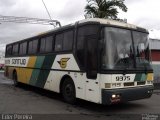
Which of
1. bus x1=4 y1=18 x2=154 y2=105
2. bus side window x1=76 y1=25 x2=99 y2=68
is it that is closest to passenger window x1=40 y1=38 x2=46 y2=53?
bus x1=4 y1=18 x2=154 y2=105

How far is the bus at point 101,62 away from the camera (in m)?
9.61

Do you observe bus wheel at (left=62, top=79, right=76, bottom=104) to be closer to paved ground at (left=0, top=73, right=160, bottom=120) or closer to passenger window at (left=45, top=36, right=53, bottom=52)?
paved ground at (left=0, top=73, right=160, bottom=120)

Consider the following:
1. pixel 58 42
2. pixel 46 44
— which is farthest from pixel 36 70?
pixel 58 42

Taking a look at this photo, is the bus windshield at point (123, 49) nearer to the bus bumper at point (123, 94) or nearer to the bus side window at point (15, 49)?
the bus bumper at point (123, 94)

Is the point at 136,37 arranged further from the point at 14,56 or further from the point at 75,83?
the point at 14,56

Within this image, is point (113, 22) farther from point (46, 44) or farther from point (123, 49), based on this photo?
point (46, 44)

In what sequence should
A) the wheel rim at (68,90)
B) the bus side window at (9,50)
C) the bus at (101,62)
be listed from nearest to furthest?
the bus at (101,62)
the wheel rim at (68,90)
the bus side window at (9,50)

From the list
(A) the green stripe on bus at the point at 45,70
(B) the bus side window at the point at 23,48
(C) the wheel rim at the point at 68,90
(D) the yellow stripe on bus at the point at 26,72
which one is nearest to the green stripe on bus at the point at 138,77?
(C) the wheel rim at the point at 68,90

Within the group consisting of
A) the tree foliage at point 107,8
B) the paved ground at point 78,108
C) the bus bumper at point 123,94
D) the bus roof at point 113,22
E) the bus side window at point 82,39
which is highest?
the tree foliage at point 107,8

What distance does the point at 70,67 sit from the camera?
1145 cm

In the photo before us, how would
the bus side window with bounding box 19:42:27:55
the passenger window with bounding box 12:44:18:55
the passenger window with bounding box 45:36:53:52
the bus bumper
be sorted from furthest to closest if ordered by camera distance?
the passenger window with bounding box 12:44:18:55 → the bus side window with bounding box 19:42:27:55 → the passenger window with bounding box 45:36:53:52 → the bus bumper

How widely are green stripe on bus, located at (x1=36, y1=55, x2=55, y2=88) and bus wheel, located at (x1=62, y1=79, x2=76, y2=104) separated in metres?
1.57

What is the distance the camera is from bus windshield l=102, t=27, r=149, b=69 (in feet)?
31.6

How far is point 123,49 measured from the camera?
→ 1008cm
